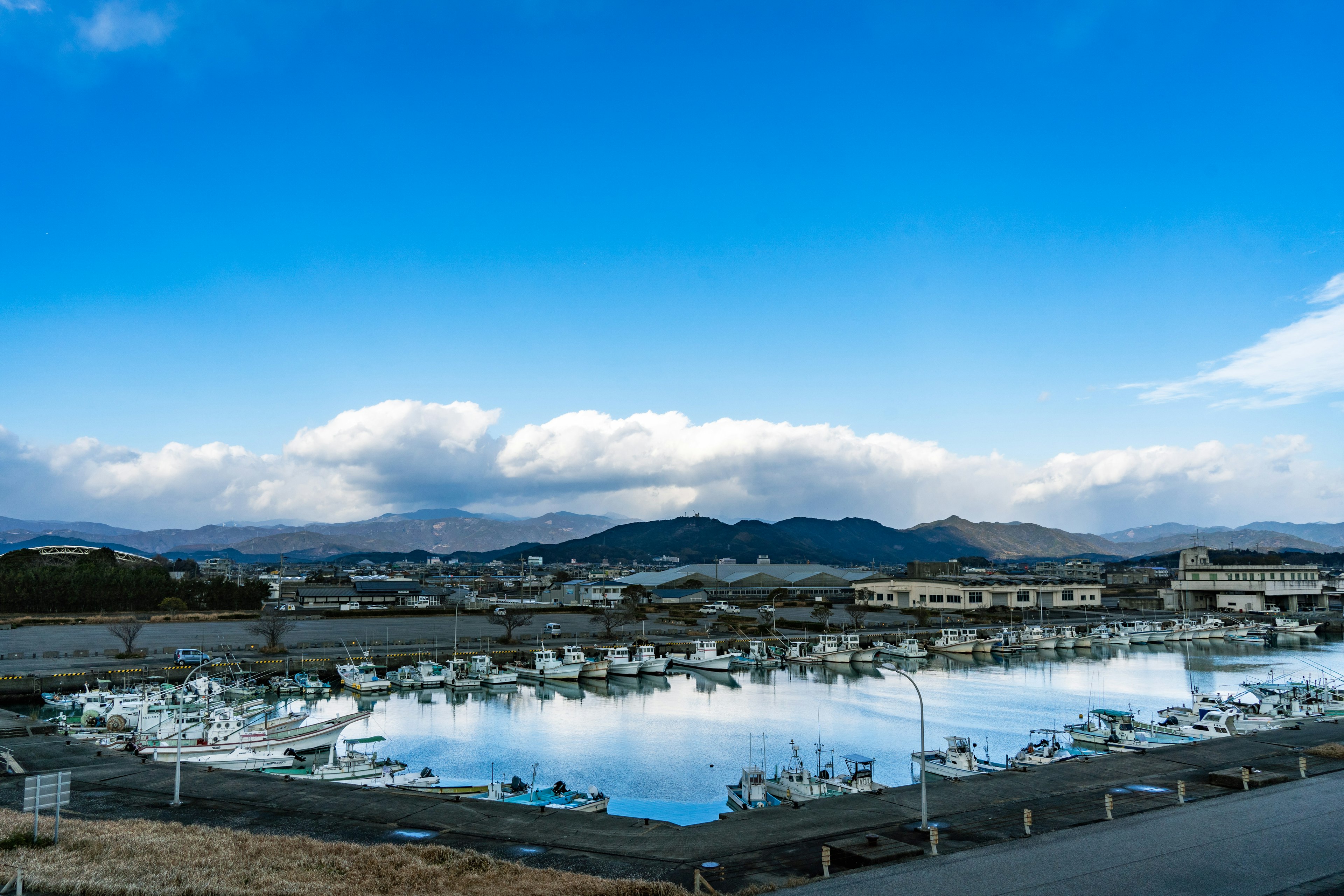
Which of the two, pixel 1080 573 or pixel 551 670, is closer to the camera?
pixel 551 670

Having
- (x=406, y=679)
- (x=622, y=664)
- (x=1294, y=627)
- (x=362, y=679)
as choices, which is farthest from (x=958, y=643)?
(x=362, y=679)

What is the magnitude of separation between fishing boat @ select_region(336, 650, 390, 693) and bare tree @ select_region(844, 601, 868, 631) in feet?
147

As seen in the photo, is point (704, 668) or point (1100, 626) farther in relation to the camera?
point (1100, 626)

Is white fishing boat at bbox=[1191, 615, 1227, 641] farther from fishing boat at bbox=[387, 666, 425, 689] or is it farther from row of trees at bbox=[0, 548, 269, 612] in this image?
row of trees at bbox=[0, 548, 269, 612]

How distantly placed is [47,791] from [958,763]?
2579 cm

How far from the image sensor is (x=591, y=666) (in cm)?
5388

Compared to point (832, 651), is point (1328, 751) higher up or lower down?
higher up

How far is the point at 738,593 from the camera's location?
12862 cm

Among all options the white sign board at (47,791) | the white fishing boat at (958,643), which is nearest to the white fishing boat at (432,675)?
the white sign board at (47,791)

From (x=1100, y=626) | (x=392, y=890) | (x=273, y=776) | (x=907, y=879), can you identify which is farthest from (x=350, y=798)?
(x=1100, y=626)

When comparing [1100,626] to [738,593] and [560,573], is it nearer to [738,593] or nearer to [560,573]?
[738,593]

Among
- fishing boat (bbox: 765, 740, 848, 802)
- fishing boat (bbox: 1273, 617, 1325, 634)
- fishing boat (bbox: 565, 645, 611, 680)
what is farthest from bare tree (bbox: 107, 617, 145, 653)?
fishing boat (bbox: 1273, 617, 1325, 634)

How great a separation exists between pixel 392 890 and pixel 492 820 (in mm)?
5872

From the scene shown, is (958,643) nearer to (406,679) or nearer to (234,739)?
(406,679)
